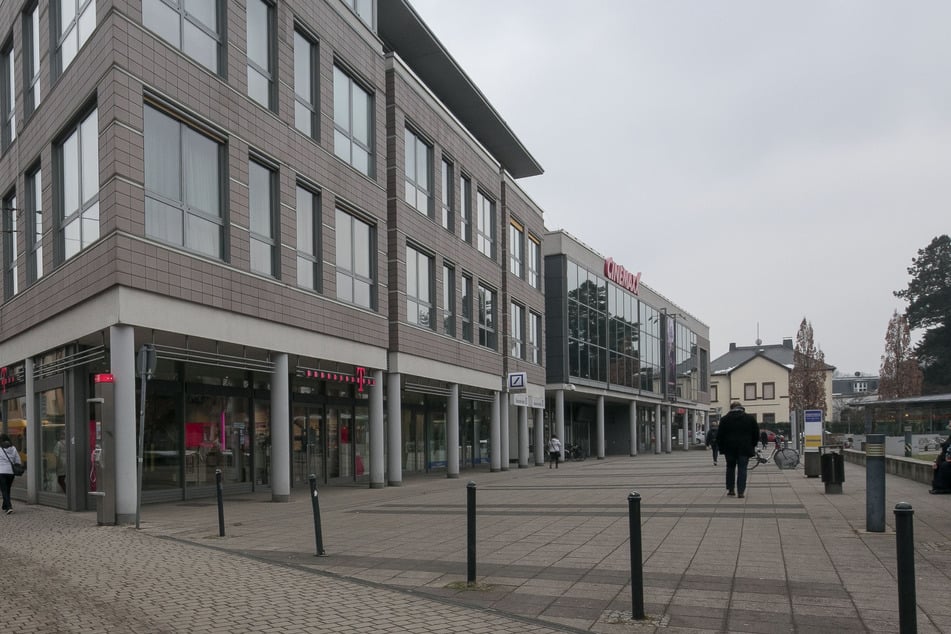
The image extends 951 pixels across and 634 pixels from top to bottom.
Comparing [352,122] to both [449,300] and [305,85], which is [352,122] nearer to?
[305,85]

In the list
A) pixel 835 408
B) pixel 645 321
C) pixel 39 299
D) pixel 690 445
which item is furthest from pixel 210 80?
pixel 835 408

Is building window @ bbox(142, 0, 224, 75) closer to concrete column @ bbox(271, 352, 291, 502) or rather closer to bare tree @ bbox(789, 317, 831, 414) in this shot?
concrete column @ bbox(271, 352, 291, 502)

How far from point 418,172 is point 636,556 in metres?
21.4

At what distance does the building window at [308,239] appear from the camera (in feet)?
65.3

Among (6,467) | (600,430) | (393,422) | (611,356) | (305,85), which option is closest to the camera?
(6,467)

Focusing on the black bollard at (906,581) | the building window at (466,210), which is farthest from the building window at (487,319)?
the black bollard at (906,581)

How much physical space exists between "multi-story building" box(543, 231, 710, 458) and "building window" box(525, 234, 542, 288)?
130 inches

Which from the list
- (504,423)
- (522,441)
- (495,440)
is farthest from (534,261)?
(495,440)

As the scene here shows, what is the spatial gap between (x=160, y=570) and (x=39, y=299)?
35.9 ft

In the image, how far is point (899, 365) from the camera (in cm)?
7375

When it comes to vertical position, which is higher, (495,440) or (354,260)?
(354,260)

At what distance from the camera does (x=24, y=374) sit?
770 inches

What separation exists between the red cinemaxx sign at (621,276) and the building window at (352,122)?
26.9 metres

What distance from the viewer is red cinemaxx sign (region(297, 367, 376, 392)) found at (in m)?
20.3
